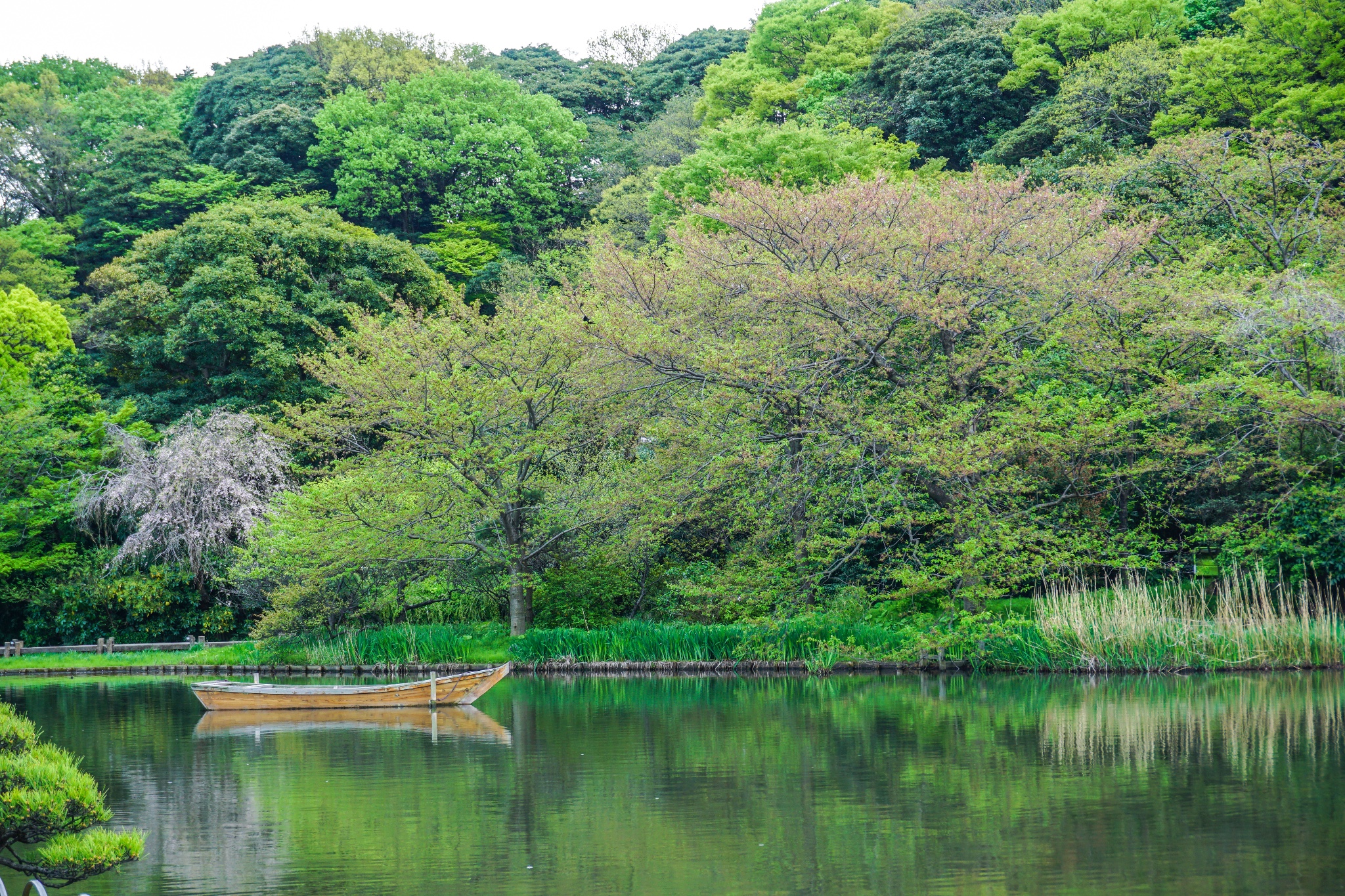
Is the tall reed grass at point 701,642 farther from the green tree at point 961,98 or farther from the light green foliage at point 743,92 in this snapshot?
the light green foliage at point 743,92

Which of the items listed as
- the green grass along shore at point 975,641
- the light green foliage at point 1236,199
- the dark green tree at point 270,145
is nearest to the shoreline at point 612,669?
the green grass along shore at point 975,641

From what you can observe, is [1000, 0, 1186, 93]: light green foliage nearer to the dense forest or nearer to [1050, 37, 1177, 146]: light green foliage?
the dense forest

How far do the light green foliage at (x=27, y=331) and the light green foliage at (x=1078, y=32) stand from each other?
2961 cm

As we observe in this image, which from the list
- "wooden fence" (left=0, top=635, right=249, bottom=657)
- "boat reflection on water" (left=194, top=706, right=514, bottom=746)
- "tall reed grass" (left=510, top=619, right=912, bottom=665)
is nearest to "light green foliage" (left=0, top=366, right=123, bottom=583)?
"wooden fence" (left=0, top=635, right=249, bottom=657)

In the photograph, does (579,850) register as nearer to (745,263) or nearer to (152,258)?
(745,263)

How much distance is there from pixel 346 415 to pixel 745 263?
1464 centimetres

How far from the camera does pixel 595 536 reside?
2497 cm

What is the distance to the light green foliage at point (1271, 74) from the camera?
29172mm

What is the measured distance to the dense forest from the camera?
21.2m

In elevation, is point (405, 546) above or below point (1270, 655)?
above

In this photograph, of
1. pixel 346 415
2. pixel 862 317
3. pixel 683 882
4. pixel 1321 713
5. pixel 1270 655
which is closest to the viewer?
pixel 683 882

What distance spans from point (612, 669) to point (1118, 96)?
22479mm

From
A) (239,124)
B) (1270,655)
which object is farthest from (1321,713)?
(239,124)

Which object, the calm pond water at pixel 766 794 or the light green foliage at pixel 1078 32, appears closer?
the calm pond water at pixel 766 794
